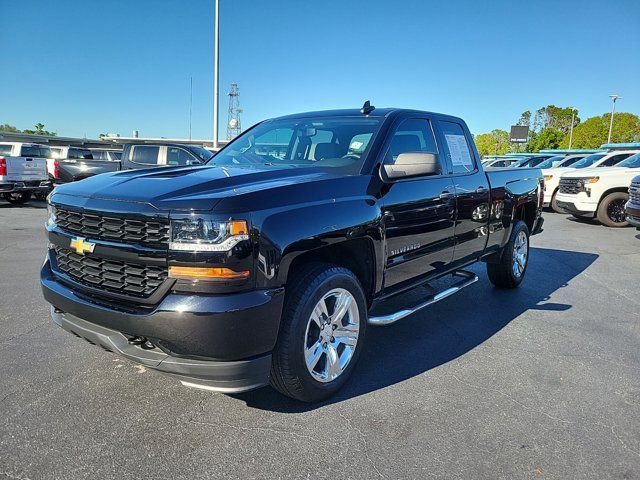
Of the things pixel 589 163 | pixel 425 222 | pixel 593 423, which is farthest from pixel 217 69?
pixel 593 423

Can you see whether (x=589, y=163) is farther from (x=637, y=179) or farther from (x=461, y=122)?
(x=461, y=122)

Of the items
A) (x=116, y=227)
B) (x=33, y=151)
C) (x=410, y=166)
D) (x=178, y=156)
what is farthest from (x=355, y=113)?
(x=33, y=151)

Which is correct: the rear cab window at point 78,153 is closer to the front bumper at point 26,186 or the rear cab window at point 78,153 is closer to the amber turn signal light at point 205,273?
the front bumper at point 26,186

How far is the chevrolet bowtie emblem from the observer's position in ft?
9.10

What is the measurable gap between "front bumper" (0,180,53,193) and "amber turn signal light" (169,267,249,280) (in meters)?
14.0

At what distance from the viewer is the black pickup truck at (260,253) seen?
248cm

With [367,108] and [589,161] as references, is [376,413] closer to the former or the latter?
[367,108]

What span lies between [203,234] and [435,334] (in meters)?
2.66

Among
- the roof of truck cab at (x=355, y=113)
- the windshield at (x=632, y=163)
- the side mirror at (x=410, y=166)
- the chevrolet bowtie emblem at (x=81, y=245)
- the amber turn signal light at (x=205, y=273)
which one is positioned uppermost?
the roof of truck cab at (x=355, y=113)

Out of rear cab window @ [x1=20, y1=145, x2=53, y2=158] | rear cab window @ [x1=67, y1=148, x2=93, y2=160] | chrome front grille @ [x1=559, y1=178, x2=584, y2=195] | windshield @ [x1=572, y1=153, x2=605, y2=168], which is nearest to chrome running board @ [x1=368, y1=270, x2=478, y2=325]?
chrome front grille @ [x1=559, y1=178, x2=584, y2=195]

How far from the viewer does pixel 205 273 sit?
2.46 meters

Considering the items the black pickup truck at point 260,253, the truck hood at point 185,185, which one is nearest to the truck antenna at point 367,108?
→ the black pickup truck at point 260,253

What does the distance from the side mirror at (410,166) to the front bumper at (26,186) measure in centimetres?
1384

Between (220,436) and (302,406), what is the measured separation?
1.86 feet
